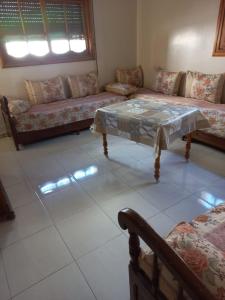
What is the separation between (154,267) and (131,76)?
4.04 metres

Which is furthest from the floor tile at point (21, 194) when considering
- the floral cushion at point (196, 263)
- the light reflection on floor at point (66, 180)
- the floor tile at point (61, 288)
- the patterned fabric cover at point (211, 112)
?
the patterned fabric cover at point (211, 112)

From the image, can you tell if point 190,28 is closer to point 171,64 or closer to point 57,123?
point 171,64

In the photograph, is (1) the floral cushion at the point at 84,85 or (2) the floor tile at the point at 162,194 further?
(1) the floral cushion at the point at 84,85

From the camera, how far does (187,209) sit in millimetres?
1866

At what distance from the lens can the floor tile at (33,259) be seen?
54.0 inches

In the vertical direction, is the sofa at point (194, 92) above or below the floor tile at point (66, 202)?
above

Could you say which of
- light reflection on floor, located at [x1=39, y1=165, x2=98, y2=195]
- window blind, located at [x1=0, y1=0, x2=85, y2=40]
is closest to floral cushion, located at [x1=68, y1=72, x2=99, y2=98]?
window blind, located at [x1=0, y1=0, x2=85, y2=40]

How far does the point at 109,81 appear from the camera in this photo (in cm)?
441

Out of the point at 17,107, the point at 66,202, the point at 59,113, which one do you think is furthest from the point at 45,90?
the point at 66,202

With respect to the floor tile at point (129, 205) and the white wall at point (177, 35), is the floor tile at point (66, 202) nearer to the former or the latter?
the floor tile at point (129, 205)

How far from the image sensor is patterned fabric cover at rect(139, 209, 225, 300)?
69 cm

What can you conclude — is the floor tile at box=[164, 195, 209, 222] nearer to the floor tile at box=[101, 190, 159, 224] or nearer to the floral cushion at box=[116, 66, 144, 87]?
the floor tile at box=[101, 190, 159, 224]

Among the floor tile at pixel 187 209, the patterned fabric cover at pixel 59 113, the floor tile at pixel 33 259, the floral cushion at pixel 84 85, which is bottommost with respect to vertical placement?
the floor tile at pixel 33 259

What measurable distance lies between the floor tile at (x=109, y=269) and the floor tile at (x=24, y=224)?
0.53 metres
